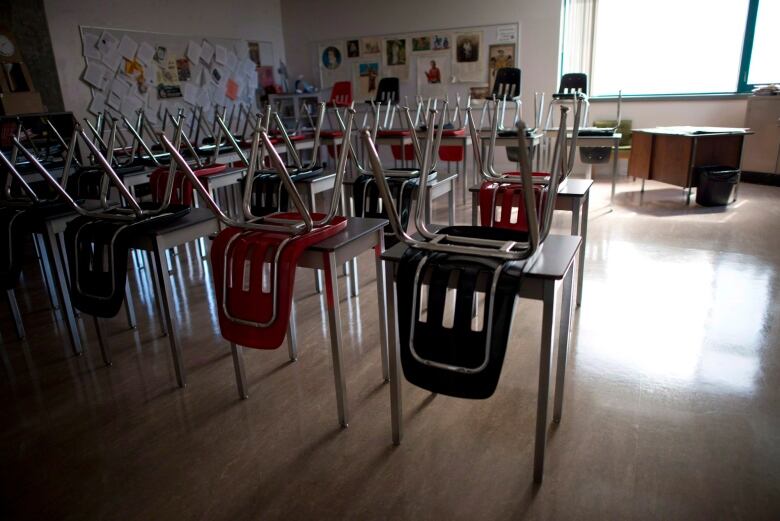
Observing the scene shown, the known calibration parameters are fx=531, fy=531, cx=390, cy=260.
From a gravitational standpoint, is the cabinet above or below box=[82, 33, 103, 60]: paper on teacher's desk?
below

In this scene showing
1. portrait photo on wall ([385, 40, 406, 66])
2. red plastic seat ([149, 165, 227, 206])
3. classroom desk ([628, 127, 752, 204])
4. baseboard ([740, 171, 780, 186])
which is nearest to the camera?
red plastic seat ([149, 165, 227, 206])

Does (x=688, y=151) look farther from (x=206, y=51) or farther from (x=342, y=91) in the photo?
(x=206, y=51)

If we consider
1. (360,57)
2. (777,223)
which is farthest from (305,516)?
(360,57)

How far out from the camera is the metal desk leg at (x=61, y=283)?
2.31 metres

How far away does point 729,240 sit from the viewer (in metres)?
3.87

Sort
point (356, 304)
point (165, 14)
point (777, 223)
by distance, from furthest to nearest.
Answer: point (165, 14)
point (777, 223)
point (356, 304)

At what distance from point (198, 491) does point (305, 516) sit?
36 centimetres

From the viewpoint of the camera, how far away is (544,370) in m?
1.45

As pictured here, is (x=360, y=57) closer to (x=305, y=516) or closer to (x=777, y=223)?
(x=777, y=223)

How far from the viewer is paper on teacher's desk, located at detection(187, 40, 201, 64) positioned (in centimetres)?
691

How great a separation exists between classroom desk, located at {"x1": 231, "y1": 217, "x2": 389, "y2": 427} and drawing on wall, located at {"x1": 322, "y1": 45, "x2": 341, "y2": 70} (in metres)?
6.95

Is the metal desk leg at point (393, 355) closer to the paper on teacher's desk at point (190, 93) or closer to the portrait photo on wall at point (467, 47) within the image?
the paper on teacher's desk at point (190, 93)

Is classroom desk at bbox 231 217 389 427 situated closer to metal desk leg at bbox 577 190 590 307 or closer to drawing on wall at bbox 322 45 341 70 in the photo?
metal desk leg at bbox 577 190 590 307

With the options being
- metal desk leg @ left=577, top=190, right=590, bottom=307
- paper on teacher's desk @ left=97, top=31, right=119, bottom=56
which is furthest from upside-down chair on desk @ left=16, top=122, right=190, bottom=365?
paper on teacher's desk @ left=97, top=31, right=119, bottom=56
